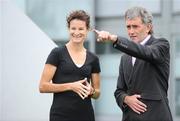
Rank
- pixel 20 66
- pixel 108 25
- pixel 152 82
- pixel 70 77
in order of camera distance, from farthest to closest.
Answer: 1. pixel 108 25
2. pixel 20 66
3. pixel 70 77
4. pixel 152 82

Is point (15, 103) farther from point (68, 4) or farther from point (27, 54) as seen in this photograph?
point (68, 4)

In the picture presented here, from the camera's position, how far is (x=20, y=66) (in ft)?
13.4

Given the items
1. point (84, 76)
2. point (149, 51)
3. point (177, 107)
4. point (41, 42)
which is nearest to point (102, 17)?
point (177, 107)

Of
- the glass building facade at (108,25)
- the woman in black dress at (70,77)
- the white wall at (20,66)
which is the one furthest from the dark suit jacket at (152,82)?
the glass building facade at (108,25)

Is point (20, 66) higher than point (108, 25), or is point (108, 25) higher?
point (108, 25)

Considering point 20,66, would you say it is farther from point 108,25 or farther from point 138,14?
point 138,14

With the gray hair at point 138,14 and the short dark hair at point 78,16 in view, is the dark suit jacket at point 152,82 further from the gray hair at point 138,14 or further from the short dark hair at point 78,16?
the short dark hair at point 78,16

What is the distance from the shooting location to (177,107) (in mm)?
5598

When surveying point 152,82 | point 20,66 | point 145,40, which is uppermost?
point 145,40

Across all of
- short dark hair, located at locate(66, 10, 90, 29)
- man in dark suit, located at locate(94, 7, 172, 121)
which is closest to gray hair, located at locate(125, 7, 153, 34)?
man in dark suit, located at locate(94, 7, 172, 121)

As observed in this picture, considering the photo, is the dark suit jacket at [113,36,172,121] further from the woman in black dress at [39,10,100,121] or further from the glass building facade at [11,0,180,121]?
the glass building facade at [11,0,180,121]

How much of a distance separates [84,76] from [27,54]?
1.77 meters

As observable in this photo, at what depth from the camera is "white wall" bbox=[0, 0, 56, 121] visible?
158 inches

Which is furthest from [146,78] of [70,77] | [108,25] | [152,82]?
[108,25]
